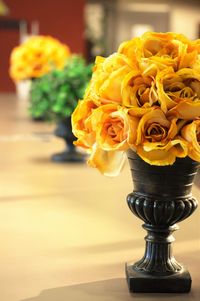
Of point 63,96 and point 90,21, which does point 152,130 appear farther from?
point 90,21

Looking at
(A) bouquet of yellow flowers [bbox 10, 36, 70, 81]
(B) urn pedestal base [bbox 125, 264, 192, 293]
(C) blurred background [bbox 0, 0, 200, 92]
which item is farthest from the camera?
(C) blurred background [bbox 0, 0, 200, 92]

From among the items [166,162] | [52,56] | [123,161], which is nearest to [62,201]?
[123,161]

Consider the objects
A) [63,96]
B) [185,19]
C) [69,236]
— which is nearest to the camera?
[69,236]

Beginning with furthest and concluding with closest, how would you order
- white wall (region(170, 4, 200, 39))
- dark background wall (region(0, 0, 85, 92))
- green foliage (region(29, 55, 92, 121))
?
white wall (region(170, 4, 200, 39)) → dark background wall (region(0, 0, 85, 92)) → green foliage (region(29, 55, 92, 121))

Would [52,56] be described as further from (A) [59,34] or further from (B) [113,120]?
(A) [59,34]

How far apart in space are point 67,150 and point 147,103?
1553 millimetres

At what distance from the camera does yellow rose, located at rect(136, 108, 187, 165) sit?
103cm

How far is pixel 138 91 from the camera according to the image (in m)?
1.06

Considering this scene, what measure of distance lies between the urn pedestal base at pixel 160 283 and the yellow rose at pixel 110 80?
0.29 m

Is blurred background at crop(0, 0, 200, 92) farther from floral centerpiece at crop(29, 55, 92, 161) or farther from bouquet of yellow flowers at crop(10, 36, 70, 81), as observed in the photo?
floral centerpiece at crop(29, 55, 92, 161)

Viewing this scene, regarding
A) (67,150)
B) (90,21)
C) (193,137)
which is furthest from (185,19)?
(193,137)

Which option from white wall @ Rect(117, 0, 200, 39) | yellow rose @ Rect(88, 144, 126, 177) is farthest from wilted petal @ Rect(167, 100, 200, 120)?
white wall @ Rect(117, 0, 200, 39)

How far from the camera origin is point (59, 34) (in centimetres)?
859

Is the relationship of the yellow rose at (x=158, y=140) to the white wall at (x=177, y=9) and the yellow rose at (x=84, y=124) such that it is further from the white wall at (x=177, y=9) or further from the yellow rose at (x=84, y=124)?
the white wall at (x=177, y=9)
